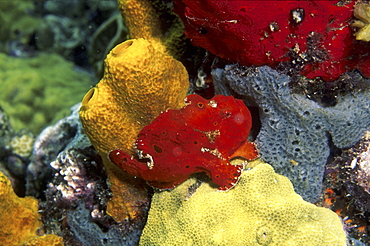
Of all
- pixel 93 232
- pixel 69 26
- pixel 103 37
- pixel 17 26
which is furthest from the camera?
pixel 69 26

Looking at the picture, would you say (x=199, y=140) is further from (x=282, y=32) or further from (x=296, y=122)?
(x=282, y=32)

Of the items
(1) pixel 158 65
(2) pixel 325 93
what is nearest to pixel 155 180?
(1) pixel 158 65

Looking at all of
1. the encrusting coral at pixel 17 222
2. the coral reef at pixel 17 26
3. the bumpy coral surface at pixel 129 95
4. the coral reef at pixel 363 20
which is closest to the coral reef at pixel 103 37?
the coral reef at pixel 17 26

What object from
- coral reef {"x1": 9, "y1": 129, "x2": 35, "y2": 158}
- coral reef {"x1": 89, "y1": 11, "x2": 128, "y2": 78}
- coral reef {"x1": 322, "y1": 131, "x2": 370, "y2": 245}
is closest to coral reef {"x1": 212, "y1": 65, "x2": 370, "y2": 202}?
coral reef {"x1": 322, "y1": 131, "x2": 370, "y2": 245}

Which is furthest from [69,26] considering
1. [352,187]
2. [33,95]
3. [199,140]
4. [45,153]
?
[352,187]

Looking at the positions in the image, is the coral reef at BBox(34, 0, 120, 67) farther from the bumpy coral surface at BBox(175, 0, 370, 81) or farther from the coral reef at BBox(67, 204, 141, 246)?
the bumpy coral surface at BBox(175, 0, 370, 81)
